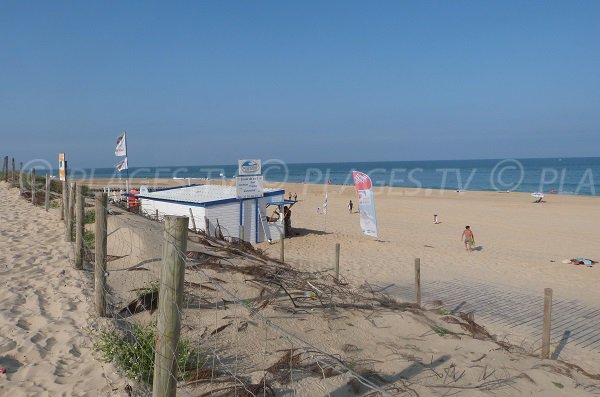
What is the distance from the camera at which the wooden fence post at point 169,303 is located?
10.8ft

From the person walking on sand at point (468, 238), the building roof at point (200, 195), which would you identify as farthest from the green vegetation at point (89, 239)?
the person walking on sand at point (468, 238)

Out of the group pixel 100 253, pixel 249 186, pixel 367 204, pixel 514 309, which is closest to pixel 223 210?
pixel 249 186

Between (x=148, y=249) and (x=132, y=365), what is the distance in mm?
4794

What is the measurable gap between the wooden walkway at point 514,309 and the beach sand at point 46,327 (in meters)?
7.63

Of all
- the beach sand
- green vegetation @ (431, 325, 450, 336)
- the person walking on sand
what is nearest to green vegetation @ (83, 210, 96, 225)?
the beach sand

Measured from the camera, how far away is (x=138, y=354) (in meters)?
4.70

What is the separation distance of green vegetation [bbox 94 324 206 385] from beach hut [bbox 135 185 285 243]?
37.7 ft

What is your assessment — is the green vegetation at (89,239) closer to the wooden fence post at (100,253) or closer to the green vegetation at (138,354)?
the wooden fence post at (100,253)

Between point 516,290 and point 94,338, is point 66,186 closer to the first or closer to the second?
point 94,338

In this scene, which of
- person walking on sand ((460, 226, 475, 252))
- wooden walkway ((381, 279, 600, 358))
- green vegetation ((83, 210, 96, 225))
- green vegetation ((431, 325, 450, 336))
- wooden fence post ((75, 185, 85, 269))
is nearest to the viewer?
wooden fence post ((75, 185, 85, 269))

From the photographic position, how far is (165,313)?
3287mm

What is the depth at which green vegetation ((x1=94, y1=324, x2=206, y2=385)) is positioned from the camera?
177 inches

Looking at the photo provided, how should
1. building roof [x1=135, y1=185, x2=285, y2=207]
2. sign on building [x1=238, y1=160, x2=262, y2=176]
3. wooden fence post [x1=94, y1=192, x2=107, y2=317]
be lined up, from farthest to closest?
sign on building [x1=238, y1=160, x2=262, y2=176], building roof [x1=135, y1=185, x2=285, y2=207], wooden fence post [x1=94, y1=192, x2=107, y2=317]

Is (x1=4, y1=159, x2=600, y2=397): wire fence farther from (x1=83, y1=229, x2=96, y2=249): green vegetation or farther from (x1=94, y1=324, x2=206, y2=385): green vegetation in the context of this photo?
(x1=83, y1=229, x2=96, y2=249): green vegetation
